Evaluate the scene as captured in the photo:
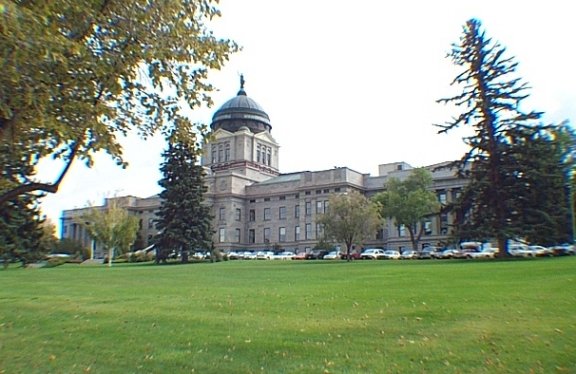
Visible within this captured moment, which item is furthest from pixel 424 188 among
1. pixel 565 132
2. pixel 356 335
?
pixel 356 335

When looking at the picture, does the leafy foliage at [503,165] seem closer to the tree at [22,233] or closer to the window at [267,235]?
the tree at [22,233]

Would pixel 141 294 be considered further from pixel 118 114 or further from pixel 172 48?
pixel 172 48

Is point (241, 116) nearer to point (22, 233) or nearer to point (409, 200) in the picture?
point (409, 200)

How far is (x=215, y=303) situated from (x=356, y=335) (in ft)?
19.8

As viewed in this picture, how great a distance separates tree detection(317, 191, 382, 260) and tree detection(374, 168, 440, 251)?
11.9m

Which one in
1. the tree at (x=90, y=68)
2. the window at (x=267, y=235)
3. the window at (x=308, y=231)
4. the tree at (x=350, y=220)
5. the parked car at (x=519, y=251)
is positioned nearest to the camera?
the tree at (x=90, y=68)

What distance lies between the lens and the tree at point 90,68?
721 centimetres

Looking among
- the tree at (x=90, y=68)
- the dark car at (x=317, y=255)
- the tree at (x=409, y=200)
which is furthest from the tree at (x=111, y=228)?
the tree at (x=90, y=68)

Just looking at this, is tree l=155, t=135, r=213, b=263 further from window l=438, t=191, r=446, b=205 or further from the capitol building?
window l=438, t=191, r=446, b=205

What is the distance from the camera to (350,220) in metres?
49.0

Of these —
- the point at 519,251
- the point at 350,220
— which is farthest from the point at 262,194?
the point at 519,251

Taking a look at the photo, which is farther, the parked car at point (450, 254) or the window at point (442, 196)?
the window at point (442, 196)

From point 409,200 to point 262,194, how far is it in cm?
3754

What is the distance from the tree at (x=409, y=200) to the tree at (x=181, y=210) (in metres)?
20.4
